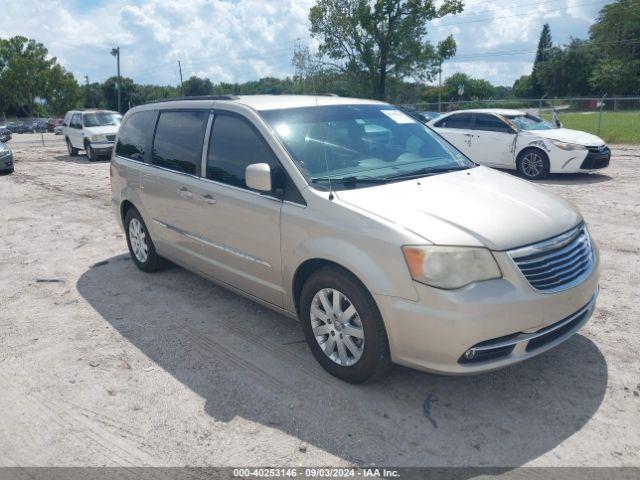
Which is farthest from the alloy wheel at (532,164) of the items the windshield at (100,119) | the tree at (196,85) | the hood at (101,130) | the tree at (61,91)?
the tree at (61,91)

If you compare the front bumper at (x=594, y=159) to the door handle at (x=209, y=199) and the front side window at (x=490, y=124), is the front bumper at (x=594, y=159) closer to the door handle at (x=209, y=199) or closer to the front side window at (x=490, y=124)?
the front side window at (x=490, y=124)

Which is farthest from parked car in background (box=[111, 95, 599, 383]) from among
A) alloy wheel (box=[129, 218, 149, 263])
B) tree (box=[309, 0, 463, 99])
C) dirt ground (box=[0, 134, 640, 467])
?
tree (box=[309, 0, 463, 99])

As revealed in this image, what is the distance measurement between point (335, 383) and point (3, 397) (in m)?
2.28

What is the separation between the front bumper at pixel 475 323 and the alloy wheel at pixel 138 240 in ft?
11.8

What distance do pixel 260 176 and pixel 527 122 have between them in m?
10.1

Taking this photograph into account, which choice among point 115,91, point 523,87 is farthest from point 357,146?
point 523,87

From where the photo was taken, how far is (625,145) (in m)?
18.6

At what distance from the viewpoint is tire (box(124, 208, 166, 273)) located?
591 centimetres

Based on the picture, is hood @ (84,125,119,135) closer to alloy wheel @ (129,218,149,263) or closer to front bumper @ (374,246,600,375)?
alloy wheel @ (129,218,149,263)

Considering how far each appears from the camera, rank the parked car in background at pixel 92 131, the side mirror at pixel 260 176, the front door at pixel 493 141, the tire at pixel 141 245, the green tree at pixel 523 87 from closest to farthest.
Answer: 1. the side mirror at pixel 260 176
2. the tire at pixel 141 245
3. the front door at pixel 493 141
4. the parked car in background at pixel 92 131
5. the green tree at pixel 523 87

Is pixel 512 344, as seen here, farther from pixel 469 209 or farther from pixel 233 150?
pixel 233 150

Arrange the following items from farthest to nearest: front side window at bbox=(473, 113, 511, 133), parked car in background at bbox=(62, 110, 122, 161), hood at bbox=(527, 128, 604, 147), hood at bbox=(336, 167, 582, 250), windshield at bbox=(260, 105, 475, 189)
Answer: parked car in background at bbox=(62, 110, 122, 161), front side window at bbox=(473, 113, 511, 133), hood at bbox=(527, 128, 604, 147), windshield at bbox=(260, 105, 475, 189), hood at bbox=(336, 167, 582, 250)

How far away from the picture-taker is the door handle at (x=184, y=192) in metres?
4.81

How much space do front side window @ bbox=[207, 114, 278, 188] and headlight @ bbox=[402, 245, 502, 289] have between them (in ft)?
4.56
